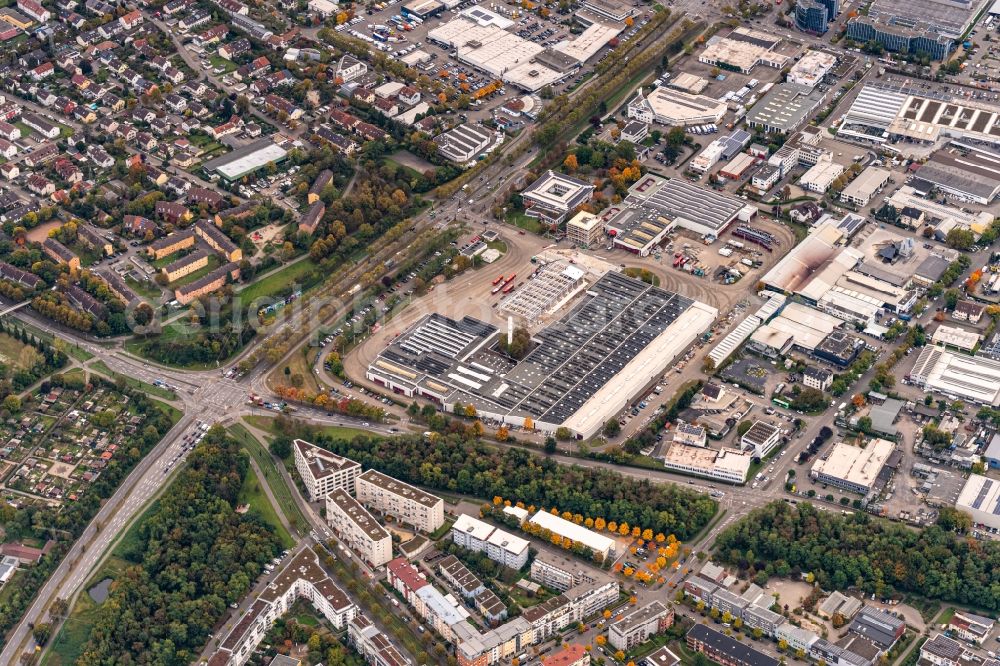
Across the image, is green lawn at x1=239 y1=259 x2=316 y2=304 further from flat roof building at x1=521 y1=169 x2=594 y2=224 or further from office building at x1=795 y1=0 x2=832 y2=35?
office building at x1=795 y1=0 x2=832 y2=35

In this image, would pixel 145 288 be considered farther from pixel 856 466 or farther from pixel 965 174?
pixel 965 174

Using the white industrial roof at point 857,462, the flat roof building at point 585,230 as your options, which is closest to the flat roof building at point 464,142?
the flat roof building at point 585,230

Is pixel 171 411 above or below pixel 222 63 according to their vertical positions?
below

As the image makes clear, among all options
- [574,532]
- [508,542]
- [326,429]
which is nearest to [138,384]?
[326,429]

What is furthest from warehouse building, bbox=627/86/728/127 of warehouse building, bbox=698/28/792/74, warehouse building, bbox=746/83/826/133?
warehouse building, bbox=698/28/792/74

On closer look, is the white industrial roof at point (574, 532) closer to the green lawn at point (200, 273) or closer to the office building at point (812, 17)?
the green lawn at point (200, 273)

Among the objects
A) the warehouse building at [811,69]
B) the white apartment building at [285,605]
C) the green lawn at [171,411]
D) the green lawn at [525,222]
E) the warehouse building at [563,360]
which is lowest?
the white apartment building at [285,605]
